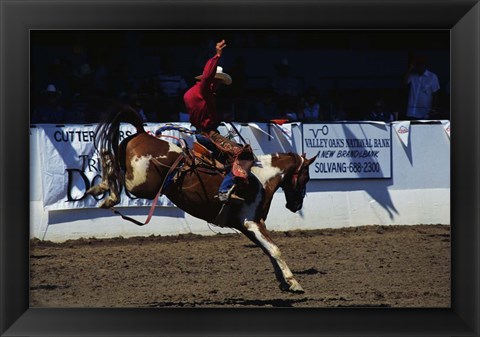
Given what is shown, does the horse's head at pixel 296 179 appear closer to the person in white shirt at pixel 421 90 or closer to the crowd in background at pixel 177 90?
the crowd in background at pixel 177 90

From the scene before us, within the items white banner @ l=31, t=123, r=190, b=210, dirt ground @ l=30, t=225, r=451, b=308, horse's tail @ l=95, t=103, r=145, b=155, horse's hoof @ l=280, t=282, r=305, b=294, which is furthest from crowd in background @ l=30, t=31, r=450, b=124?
horse's hoof @ l=280, t=282, r=305, b=294

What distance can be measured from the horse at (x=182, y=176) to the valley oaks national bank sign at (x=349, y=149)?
142 inches

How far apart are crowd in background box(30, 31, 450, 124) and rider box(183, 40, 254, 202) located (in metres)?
4.30

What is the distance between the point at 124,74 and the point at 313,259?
15.6 ft

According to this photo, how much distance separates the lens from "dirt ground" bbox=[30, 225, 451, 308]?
35.8 ft

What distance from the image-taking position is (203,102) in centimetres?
1024

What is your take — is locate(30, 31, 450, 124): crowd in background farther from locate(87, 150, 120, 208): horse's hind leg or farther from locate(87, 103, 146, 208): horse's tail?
locate(87, 150, 120, 208): horse's hind leg

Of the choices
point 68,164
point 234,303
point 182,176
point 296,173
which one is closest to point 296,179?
point 296,173

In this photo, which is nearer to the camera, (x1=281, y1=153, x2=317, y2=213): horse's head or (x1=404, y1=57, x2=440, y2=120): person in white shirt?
(x1=281, y1=153, x2=317, y2=213): horse's head

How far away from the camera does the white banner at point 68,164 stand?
13.4 m

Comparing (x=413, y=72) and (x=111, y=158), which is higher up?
(x=413, y=72)
